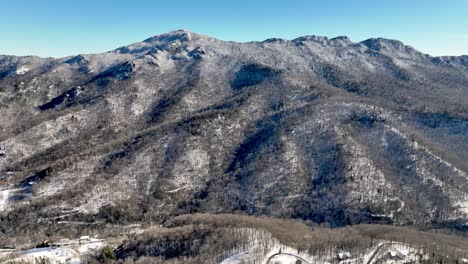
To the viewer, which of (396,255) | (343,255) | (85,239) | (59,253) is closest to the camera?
(343,255)

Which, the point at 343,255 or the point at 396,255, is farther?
the point at 396,255

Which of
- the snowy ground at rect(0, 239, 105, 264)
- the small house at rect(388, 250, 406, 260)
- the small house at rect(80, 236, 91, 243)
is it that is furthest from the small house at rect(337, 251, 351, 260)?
the small house at rect(80, 236, 91, 243)

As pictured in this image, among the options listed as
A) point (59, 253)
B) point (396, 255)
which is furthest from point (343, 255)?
point (59, 253)

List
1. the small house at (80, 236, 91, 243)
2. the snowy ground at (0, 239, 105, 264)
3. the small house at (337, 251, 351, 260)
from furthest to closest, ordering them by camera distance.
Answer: the small house at (80, 236, 91, 243), the snowy ground at (0, 239, 105, 264), the small house at (337, 251, 351, 260)

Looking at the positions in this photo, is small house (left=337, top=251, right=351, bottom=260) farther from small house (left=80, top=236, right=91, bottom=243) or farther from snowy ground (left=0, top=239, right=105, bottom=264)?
small house (left=80, top=236, right=91, bottom=243)

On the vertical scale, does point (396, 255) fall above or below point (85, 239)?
above

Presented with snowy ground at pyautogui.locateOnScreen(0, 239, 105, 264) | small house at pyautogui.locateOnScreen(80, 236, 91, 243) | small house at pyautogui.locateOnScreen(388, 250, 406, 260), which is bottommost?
snowy ground at pyautogui.locateOnScreen(0, 239, 105, 264)

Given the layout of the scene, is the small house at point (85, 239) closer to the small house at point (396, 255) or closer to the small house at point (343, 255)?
the small house at point (343, 255)

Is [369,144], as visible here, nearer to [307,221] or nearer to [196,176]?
[307,221]

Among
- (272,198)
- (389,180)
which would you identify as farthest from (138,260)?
(389,180)

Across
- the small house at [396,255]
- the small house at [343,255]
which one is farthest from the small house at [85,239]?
the small house at [396,255]

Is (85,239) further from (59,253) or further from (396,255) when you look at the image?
(396,255)

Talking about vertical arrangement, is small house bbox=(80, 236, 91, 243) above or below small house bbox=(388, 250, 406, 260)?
below
